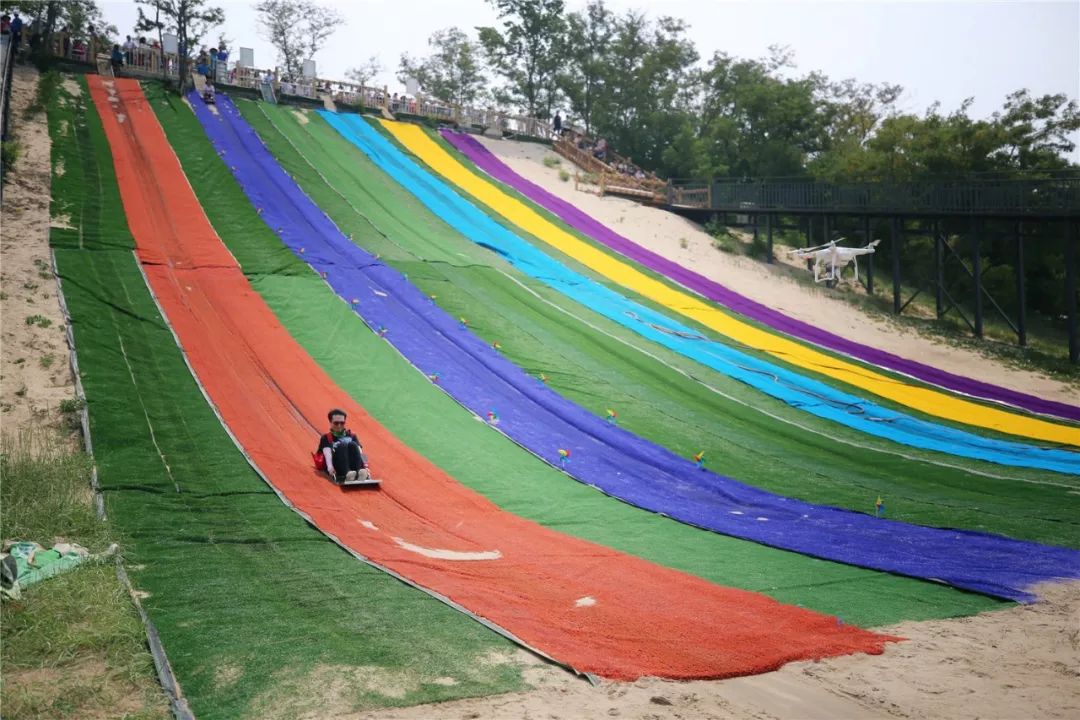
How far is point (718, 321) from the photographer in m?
25.8

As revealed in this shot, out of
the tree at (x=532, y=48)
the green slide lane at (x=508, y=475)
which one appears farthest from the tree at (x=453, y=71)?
the green slide lane at (x=508, y=475)

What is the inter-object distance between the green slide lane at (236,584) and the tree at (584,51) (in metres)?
41.7

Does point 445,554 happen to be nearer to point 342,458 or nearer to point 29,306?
point 342,458

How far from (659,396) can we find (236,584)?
11682 mm

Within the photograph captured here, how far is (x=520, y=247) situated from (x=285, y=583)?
20.6 m

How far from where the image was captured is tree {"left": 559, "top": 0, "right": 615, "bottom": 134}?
55.0 metres

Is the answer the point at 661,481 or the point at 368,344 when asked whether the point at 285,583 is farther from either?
the point at 368,344

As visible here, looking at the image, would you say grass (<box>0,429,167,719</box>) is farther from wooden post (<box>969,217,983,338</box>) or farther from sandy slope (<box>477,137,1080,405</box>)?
wooden post (<box>969,217,983,338</box>)

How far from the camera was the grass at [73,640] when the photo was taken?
622 cm

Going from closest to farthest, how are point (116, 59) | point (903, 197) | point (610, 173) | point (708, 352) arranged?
point (708, 352) < point (903, 197) < point (116, 59) < point (610, 173)

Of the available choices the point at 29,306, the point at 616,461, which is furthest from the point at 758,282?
the point at 29,306

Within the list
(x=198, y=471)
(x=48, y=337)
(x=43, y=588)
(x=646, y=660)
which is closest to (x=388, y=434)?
(x=198, y=471)

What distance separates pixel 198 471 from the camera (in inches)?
485

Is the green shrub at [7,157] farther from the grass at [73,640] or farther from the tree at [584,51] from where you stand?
the tree at [584,51]
